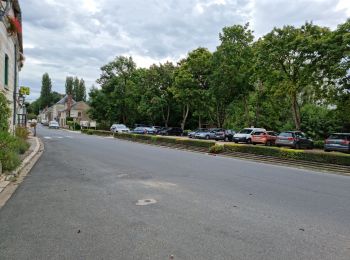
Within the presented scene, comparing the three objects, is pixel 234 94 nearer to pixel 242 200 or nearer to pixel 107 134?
pixel 107 134

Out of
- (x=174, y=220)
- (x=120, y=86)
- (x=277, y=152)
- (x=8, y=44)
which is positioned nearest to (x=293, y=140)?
(x=277, y=152)

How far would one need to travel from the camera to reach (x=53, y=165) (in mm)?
13828

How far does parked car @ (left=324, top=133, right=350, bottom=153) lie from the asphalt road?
14.9m

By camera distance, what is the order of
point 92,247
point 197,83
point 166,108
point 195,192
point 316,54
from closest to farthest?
point 92,247
point 195,192
point 316,54
point 197,83
point 166,108

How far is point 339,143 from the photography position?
24.1 metres

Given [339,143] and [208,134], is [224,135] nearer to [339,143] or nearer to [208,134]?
[208,134]

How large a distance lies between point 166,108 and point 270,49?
31.2 meters

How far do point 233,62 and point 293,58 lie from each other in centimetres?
973

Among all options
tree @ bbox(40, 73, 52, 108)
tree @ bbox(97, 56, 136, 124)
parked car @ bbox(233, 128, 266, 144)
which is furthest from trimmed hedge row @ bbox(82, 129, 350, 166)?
tree @ bbox(40, 73, 52, 108)

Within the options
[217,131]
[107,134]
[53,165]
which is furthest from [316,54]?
[107,134]

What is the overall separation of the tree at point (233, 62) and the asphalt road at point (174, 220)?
2966 cm

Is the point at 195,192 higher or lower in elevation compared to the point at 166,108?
lower

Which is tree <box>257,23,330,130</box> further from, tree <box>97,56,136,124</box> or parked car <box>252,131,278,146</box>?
tree <box>97,56,136,124</box>

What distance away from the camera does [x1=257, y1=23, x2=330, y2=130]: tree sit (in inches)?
1103
